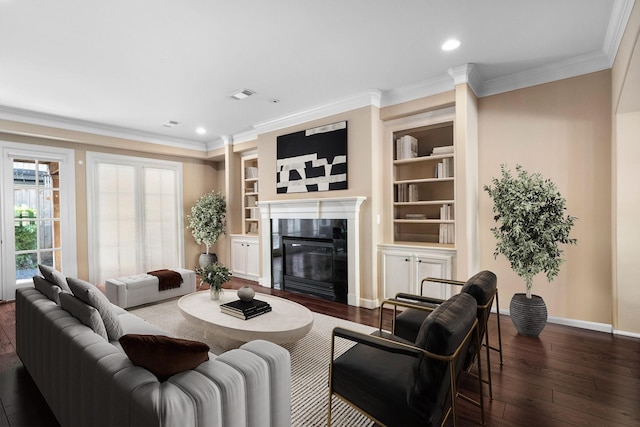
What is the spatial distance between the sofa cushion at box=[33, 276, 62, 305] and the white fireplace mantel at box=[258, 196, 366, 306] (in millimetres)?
2998

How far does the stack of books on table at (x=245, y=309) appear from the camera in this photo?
2.85m

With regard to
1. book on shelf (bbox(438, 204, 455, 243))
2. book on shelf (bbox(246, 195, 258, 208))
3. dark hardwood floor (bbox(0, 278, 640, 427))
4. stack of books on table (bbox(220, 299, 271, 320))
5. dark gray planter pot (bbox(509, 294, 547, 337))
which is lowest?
dark hardwood floor (bbox(0, 278, 640, 427))

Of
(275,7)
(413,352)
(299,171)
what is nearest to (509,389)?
(413,352)

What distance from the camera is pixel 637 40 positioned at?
2.13 meters

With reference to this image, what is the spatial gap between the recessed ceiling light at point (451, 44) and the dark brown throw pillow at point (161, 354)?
3160 mm

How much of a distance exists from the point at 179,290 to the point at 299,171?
2523mm

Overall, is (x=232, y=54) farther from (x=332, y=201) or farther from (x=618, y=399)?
(x=618, y=399)

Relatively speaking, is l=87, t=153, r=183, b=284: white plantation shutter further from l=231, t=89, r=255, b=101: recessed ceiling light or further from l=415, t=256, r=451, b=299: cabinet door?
l=415, t=256, r=451, b=299: cabinet door

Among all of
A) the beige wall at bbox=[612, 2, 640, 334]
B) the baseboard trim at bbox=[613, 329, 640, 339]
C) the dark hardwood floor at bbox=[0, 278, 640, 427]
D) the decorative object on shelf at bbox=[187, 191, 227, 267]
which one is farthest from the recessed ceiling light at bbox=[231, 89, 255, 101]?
the baseboard trim at bbox=[613, 329, 640, 339]

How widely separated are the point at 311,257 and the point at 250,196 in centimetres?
241

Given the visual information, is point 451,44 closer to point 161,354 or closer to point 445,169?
point 445,169

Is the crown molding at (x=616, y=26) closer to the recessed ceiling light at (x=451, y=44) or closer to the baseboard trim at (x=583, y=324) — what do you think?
the recessed ceiling light at (x=451, y=44)

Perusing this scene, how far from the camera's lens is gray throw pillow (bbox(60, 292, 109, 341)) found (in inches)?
71.8

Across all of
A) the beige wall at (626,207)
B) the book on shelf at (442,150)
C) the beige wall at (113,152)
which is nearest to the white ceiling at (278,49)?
the beige wall at (113,152)
